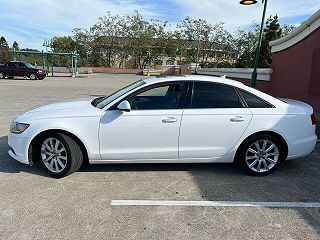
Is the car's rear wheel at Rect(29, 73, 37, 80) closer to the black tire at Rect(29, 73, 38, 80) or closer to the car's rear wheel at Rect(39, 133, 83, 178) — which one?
the black tire at Rect(29, 73, 38, 80)

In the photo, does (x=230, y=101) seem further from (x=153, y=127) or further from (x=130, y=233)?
(x=130, y=233)

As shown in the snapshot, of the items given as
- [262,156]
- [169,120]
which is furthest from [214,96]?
[262,156]

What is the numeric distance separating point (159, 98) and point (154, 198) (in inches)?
60.4

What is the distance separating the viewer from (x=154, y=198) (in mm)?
3811

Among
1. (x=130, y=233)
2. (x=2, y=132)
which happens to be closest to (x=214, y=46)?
(x=2, y=132)

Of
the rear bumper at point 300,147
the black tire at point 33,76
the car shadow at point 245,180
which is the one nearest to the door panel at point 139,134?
the car shadow at point 245,180

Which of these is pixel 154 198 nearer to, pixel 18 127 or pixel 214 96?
pixel 214 96

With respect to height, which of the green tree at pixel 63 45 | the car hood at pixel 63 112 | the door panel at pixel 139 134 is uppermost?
the green tree at pixel 63 45

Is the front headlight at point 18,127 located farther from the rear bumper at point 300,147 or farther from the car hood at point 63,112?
the rear bumper at point 300,147

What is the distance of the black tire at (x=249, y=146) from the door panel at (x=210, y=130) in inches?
6.8

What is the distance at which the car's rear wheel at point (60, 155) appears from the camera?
430cm

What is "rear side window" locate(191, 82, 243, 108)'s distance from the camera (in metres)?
4.45

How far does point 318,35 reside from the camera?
370 inches

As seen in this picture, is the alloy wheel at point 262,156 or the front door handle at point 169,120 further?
the alloy wheel at point 262,156
